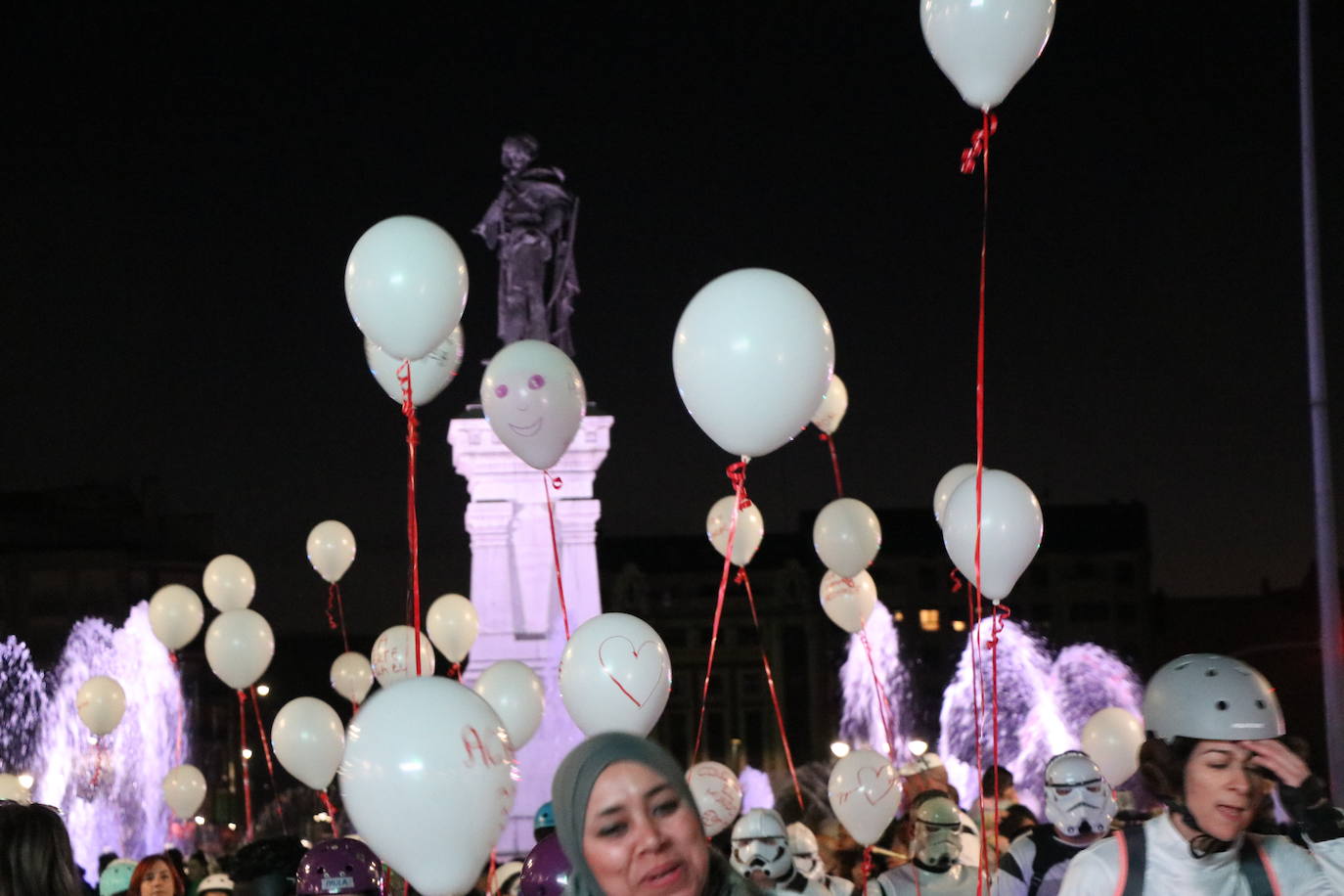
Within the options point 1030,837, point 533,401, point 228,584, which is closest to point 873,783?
point 1030,837

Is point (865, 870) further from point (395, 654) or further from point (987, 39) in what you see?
point (395, 654)

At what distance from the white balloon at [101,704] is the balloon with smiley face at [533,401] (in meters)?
5.50

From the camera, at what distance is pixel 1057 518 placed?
5947cm

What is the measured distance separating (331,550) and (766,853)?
30.3ft

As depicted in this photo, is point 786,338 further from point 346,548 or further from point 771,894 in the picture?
point 346,548

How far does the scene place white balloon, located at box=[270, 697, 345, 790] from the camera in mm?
10914

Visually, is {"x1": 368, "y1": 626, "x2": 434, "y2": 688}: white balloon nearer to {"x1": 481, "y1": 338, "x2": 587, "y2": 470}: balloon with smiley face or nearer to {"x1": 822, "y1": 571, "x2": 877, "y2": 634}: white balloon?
{"x1": 822, "y1": 571, "x2": 877, "y2": 634}: white balloon

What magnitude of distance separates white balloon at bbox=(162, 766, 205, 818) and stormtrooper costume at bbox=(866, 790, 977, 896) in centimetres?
825

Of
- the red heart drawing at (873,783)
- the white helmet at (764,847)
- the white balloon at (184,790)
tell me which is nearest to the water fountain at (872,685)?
the white balloon at (184,790)

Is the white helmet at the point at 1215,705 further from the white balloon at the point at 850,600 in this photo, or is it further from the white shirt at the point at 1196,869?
the white balloon at the point at 850,600

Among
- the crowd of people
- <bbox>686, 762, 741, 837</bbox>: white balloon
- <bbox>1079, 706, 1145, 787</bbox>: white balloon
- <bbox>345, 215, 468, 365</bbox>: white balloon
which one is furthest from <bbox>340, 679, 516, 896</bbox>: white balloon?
<bbox>1079, 706, 1145, 787</bbox>: white balloon

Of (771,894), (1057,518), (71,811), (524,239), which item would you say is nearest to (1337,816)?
(771,894)

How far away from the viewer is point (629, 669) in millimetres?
7848

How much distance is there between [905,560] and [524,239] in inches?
1565
